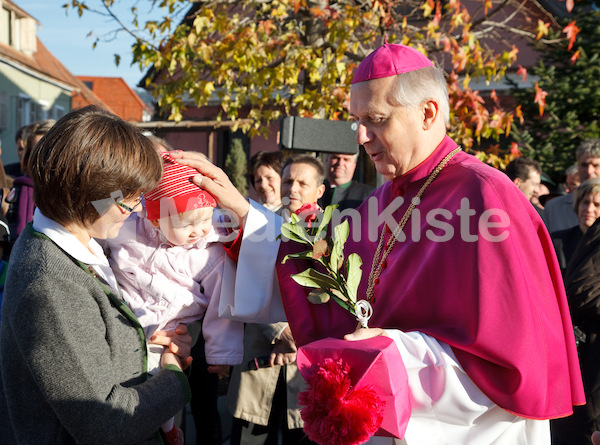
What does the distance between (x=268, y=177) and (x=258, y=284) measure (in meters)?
2.62

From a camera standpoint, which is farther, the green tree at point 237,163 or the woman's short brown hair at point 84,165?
the green tree at point 237,163

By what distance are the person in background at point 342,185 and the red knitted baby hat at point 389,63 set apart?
9.13 feet

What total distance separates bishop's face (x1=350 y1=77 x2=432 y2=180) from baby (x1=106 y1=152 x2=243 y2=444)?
2.15ft

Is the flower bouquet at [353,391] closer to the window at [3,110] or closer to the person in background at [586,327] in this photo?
the person in background at [586,327]

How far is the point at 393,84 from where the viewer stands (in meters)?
2.11

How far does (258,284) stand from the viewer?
8.12 ft

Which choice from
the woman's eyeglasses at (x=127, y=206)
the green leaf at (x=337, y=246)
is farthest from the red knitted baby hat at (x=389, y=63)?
the woman's eyeglasses at (x=127, y=206)

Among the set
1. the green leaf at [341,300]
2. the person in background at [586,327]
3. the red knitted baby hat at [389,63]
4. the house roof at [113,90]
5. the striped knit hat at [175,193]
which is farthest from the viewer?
the house roof at [113,90]

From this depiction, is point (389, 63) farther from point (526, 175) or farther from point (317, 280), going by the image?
point (526, 175)

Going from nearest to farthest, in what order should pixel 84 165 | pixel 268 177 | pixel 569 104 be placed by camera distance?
pixel 84 165 < pixel 268 177 < pixel 569 104

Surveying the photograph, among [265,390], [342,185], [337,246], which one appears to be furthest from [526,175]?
[337,246]

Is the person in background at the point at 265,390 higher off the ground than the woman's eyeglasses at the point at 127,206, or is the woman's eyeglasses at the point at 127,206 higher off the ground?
the woman's eyeglasses at the point at 127,206

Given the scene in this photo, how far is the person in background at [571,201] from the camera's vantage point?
523 centimetres

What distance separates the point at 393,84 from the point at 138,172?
0.90 m
